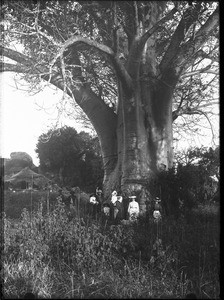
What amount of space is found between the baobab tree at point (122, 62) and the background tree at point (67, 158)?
516 millimetres

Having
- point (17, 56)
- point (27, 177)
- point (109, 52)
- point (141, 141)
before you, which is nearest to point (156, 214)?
point (141, 141)

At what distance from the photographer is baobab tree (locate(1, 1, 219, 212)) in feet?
Answer: 15.8

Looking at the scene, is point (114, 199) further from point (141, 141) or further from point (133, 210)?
point (141, 141)

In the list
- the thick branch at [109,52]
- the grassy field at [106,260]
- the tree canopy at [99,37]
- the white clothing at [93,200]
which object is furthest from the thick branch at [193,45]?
the grassy field at [106,260]

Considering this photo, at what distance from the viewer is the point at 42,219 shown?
14.6ft

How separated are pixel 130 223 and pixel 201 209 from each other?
1160 millimetres

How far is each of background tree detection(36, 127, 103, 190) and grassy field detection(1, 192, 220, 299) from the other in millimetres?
807

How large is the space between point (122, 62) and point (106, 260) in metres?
3.53

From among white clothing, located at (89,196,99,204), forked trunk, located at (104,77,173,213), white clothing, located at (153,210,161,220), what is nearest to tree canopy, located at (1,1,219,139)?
forked trunk, located at (104,77,173,213)

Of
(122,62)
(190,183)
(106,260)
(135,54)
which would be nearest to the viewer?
(106,260)

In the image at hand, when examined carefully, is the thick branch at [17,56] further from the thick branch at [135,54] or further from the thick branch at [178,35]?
the thick branch at [178,35]

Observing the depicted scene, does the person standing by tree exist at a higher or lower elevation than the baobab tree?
lower

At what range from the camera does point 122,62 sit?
6.16 meters

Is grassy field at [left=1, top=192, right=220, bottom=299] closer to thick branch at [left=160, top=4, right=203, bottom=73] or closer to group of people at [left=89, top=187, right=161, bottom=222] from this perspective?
group of people at [left=89, top=187, right=161, bottom=222]
